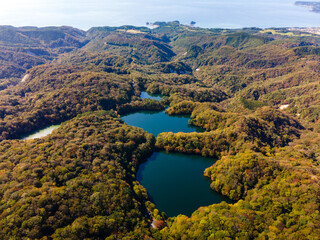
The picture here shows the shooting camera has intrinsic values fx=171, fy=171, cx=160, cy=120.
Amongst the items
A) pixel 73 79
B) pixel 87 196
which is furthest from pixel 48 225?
pixel 73 79

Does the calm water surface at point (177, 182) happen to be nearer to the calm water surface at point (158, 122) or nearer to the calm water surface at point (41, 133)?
the calm water surface at point (158, 122)

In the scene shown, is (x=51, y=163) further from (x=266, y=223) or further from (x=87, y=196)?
(x=266, y=223)

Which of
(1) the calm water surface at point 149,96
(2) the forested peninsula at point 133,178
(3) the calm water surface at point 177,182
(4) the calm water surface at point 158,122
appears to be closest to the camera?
(2) the forested peninsula at point 133,178

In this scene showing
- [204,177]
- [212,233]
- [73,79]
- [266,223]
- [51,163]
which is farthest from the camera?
[73,79]

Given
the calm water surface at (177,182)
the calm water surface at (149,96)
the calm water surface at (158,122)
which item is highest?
the calm water surface at (149,96)

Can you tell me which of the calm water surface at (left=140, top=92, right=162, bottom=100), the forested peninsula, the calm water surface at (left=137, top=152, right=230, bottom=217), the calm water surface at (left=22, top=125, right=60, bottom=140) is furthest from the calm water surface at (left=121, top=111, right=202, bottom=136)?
the calm water surface at (left=22, top=125, right=60, bottom=140)

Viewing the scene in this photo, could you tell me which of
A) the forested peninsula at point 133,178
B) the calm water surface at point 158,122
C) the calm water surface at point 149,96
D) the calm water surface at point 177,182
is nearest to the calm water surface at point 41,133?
the forested peninsula at point 133,178

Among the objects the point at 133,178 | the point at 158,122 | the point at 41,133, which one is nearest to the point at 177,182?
the point at 133,178

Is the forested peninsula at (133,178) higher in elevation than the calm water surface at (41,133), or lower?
higher

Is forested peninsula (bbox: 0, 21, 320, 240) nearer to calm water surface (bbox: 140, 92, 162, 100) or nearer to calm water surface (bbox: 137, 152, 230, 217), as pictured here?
calm water surface (bbox: 137, 152, 230, 217)
